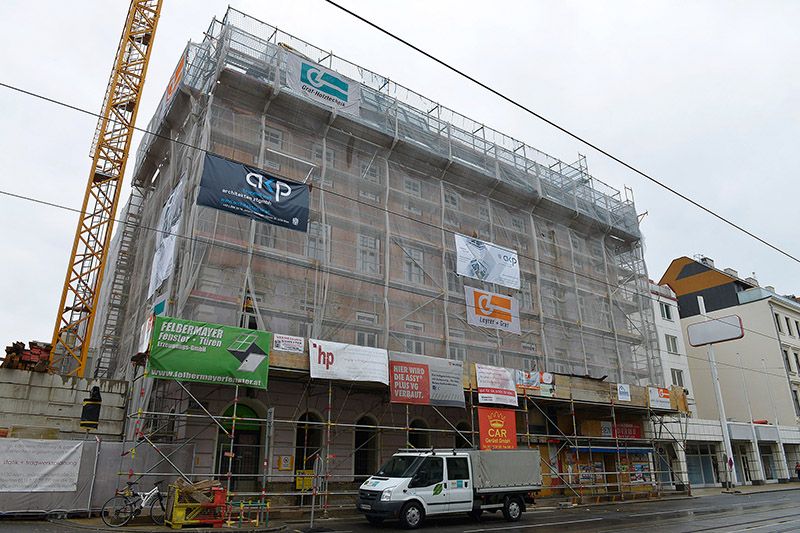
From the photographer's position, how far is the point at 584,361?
28031 millimetres

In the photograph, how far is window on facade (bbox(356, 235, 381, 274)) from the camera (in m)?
22.5

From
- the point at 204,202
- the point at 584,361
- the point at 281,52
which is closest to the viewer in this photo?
the point at 204,202

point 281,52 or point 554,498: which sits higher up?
point 281,52

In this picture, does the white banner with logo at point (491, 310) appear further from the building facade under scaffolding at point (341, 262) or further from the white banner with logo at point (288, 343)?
the white banner with logo at point (288, 343)

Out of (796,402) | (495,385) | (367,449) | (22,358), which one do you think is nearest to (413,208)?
(495,385)

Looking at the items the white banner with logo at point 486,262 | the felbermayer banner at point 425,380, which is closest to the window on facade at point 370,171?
the white banner with logo at point 486,262

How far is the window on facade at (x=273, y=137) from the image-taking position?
22.0 meters

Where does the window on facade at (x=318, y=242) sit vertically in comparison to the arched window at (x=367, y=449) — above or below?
above

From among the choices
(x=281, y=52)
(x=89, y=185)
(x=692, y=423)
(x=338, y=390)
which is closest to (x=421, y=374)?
(x=338, y=390)

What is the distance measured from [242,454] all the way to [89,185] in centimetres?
1786

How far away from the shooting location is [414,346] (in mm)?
22844

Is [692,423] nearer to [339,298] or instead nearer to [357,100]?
[339,298]

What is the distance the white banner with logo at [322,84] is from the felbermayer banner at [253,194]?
4.37m

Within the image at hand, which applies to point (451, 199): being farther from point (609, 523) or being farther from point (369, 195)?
point (609, 523)
